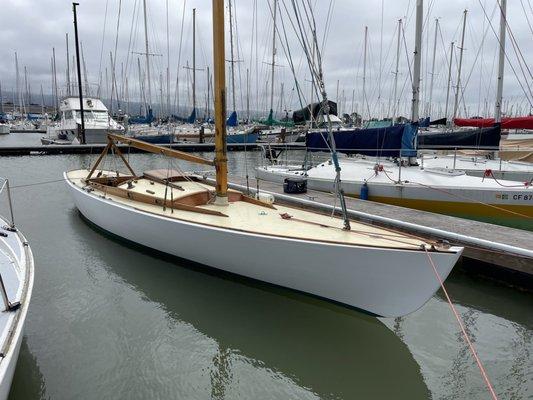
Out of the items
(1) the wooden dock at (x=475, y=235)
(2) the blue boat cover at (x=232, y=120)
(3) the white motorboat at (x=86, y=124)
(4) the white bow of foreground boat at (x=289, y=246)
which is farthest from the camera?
(2) the blue boat cover at (x=232, y=120)

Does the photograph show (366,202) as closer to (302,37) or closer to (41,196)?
(302,37)

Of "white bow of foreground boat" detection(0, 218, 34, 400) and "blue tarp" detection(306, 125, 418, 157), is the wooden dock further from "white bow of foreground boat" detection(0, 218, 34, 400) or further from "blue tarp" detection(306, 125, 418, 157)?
"white bow of foreground boat" detection(0, 218, 34, 400)

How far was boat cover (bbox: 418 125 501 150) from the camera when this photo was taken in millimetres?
13719

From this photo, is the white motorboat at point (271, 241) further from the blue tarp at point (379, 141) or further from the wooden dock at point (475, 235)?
the blue tarp at point (379, 141)

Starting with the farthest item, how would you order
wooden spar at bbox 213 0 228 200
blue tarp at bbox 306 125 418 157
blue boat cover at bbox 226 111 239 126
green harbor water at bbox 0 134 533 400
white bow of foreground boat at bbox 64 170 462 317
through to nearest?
blue boat cover at bbox 226 111 239 126 → blue tarp at bbox 306 125 418 157 → wooden spar at bbox 213 0 228 200 → white bow of foreground boat at bbox 64 170 462 317 → green harbor water at bbox 0 134 533 400

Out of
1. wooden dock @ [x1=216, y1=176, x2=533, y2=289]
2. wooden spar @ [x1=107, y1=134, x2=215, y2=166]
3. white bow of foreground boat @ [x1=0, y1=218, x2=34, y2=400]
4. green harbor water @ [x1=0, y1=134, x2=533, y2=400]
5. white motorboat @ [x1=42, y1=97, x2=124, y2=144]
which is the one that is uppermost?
white motorboat @ [x1=42, y1=97, x2=124, y2=144]

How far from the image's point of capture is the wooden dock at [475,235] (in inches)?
285

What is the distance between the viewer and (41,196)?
579 inches

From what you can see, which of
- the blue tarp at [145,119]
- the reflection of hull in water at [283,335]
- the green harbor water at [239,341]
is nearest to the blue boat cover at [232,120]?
the blue tarp at [145,119]

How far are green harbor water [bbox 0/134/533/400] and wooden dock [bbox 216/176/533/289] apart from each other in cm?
A: 34

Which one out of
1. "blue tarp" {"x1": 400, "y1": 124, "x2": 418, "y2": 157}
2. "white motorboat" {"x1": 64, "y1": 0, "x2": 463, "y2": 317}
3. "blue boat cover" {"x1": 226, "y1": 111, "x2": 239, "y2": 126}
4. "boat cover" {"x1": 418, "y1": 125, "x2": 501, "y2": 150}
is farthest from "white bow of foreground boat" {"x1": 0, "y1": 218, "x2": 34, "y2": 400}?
"blue boat cover" {"x1": 226, "y1": 111, "x2": 239, "y2": 126}

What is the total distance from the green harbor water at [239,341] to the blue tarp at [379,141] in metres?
5.56

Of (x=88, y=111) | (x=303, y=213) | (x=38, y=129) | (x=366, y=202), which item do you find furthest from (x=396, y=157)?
(x=38, y=129)

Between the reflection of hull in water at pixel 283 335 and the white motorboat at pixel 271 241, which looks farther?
the white motorboat at pixel 271 241
